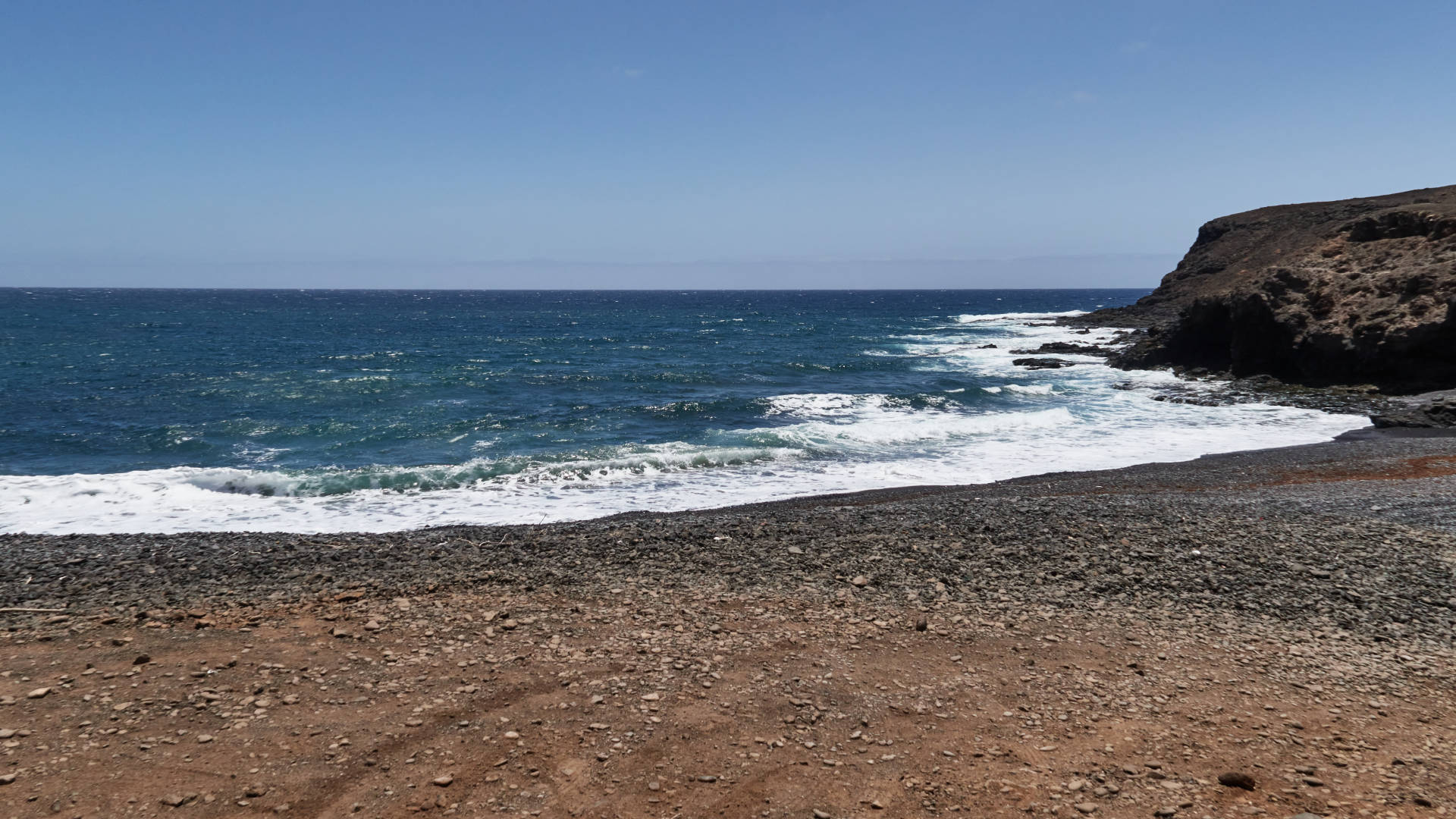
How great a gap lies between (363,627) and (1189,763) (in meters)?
7.92

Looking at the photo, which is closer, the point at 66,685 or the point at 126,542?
the point at 66,685

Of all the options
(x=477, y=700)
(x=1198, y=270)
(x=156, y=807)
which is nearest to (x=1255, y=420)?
(x=477, y=700)

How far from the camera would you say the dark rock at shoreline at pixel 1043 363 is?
44281mm

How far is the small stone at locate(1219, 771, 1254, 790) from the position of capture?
219 inches

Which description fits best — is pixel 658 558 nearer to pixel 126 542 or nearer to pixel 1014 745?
pixel 1014 745

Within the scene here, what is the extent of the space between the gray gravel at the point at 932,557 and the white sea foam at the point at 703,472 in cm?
231

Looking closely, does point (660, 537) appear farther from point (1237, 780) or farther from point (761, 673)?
point (1237, 780)

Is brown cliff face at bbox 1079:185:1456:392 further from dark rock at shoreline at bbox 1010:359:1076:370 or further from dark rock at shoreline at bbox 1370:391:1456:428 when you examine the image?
dark rock at shoreline at bbox 1370:391:1456:428

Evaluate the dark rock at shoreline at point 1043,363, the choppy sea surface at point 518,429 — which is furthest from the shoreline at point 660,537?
the dark rock at shoreline at point 1043,363

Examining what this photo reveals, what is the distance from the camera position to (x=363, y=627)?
28.0ft

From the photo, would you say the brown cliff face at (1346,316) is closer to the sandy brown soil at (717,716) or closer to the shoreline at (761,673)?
the shoreline at (761,673)

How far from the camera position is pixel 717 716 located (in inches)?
264

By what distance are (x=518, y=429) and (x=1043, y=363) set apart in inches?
1261

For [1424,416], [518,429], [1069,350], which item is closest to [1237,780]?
[518,429]
